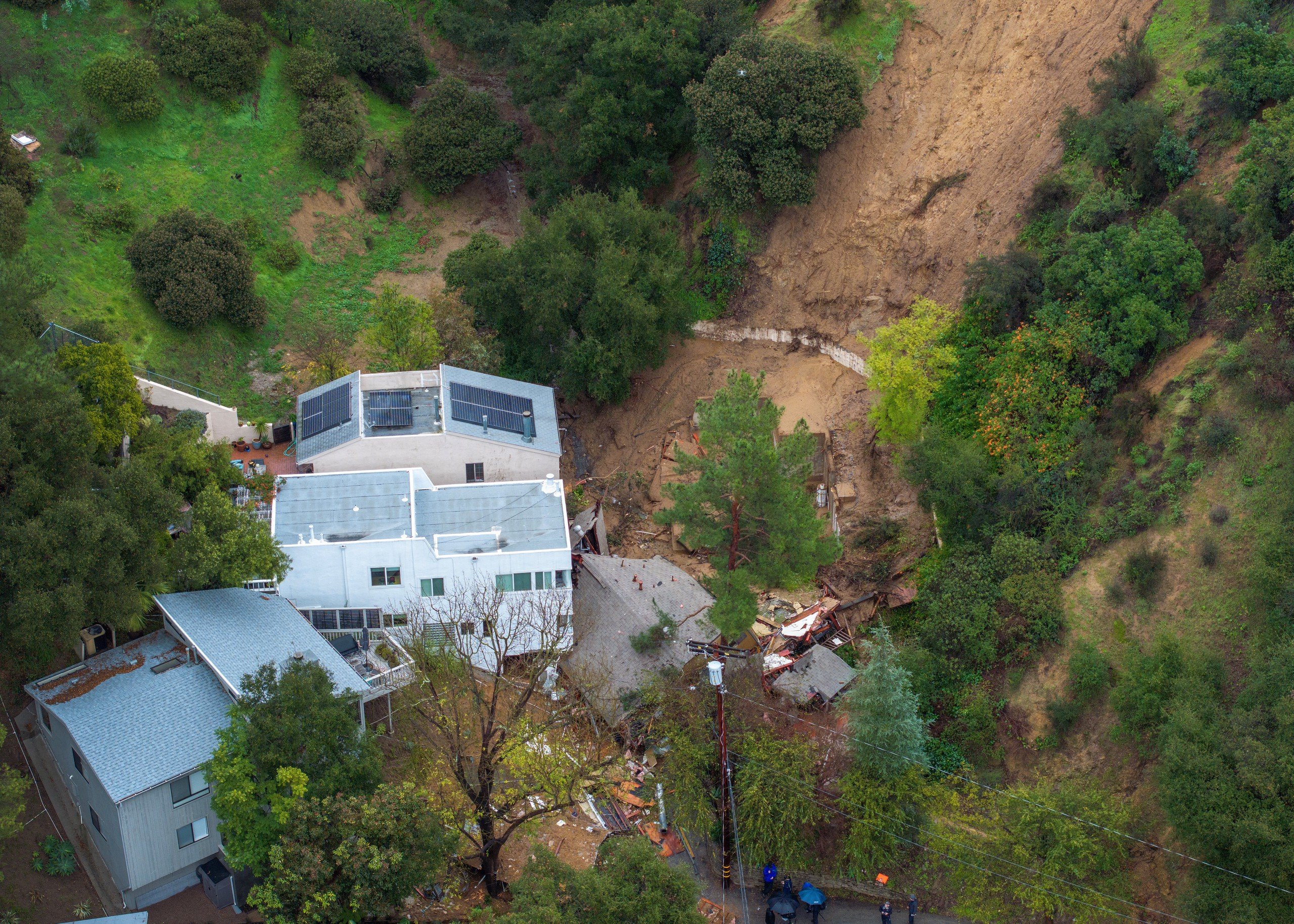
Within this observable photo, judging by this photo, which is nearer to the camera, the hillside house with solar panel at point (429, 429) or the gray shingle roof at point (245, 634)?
the gray shingle roof at point (245, 634)

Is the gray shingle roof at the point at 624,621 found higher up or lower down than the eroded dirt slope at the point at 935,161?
lower down

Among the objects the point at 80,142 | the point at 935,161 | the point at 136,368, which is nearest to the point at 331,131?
the point at 80,142

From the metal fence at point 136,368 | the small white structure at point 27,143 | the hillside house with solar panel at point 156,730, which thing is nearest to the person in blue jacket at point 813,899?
the hillside house with solar panel at point 156,730

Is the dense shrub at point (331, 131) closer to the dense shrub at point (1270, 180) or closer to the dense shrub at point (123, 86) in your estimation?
the dense shrub at point (123, 86)

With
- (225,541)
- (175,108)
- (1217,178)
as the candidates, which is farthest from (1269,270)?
(175,108)

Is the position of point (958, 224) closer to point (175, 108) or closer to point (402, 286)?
point (402, 286)

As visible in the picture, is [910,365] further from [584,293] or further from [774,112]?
[584,293]

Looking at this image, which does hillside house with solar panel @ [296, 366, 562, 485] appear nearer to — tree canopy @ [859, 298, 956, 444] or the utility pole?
tree canopy @ [859, 298, 956, 444]
